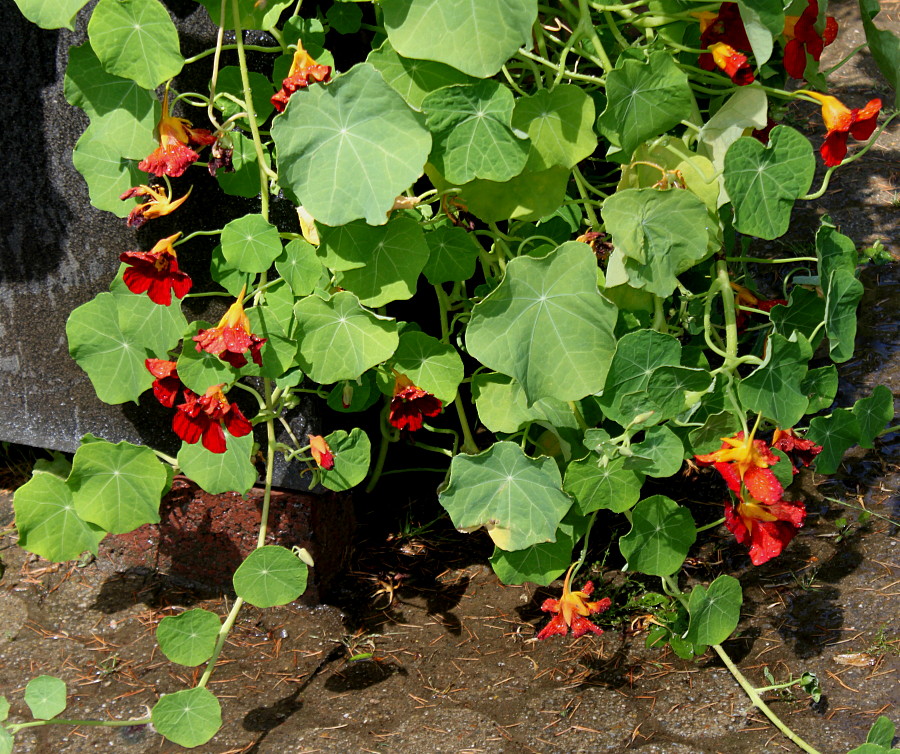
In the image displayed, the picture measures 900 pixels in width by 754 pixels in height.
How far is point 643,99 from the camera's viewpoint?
162 cm

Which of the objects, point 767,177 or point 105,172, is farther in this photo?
point 105,172

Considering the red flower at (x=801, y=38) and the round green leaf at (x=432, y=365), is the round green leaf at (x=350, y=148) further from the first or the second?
the red flower at (x=801, y=38)

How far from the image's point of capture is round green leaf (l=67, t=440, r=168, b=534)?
1.76 m

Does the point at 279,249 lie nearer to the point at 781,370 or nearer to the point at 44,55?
the point at 44,55

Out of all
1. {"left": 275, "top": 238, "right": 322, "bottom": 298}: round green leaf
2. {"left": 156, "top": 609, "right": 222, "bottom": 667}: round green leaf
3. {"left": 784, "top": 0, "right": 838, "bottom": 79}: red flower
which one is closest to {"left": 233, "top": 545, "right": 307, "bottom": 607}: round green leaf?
{"left": 156, "top": 609, "right": 222, "bottom": 667}: round green leaf

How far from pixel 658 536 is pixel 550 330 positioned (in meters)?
0.56

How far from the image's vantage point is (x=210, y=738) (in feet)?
5.58

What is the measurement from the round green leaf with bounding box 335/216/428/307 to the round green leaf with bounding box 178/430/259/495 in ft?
1.32

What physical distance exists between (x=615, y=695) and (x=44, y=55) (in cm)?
199

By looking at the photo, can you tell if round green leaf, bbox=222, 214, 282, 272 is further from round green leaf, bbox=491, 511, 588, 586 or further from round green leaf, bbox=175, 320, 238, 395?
round green leaf, bbox=491, 511, 588, 586

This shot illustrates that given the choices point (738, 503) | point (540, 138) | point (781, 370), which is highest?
point (540, 138)

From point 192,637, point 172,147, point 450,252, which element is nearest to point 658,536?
point 450,252

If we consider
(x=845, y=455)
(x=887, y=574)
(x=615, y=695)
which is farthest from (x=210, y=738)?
(x=845, y=455)

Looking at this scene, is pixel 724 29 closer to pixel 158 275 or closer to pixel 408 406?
pixel 408 406
